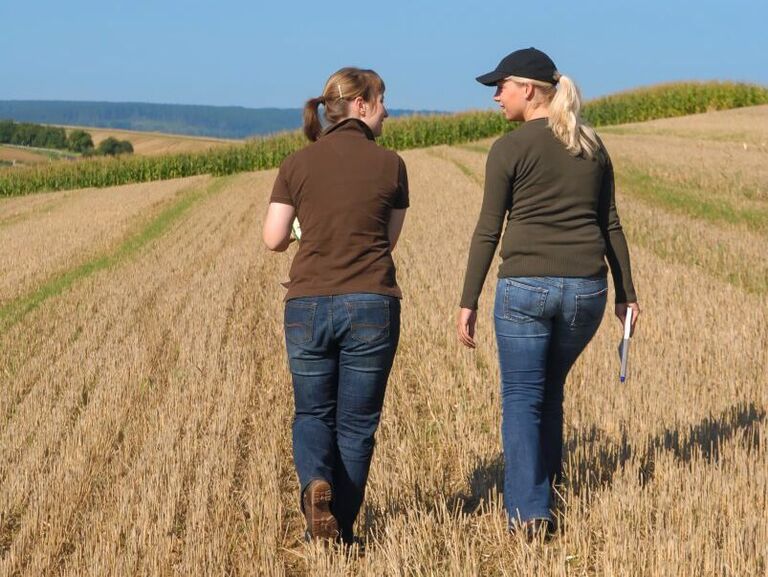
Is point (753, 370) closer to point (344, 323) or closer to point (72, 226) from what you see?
point (344, 323)

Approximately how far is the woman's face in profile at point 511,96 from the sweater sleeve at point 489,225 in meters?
0.16

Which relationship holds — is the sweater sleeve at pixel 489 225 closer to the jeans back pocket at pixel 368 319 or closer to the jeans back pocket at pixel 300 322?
the jeans back pocket at pixel 368 319

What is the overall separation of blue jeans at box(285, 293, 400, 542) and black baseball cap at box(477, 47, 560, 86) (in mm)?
990

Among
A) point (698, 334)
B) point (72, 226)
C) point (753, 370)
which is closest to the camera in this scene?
point (753, 370)

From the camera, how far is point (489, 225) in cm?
426

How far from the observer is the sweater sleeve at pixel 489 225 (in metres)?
4.23

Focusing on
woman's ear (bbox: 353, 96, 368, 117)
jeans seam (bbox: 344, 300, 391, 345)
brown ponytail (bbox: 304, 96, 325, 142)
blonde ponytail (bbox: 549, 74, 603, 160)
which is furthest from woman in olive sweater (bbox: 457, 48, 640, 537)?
brown ponytail (bbox: 304, 96, 325, 142)

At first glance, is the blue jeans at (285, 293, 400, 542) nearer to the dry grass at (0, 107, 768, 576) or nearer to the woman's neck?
the dry grass at (0, 107, 768, 576)

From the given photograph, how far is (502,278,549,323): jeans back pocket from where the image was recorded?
4.20 meters

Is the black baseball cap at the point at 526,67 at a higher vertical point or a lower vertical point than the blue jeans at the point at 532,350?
higher

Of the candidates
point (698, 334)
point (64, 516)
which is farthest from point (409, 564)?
point (698, 334)

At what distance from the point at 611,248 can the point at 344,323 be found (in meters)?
1.21

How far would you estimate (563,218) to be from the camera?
13.9 ft

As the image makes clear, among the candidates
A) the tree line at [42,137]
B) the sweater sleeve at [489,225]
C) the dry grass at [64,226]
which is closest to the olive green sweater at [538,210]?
the sweater sleeve at [489,225]
